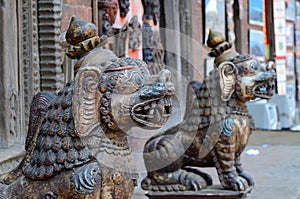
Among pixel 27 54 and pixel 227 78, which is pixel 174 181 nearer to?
pixel 227 78

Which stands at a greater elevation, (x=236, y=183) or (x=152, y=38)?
(x=152, y=38)

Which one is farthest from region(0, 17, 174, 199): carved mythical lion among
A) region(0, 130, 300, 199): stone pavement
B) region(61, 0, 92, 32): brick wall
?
region(61, 0, 92, 32): brick wall

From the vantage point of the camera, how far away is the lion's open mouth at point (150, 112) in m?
2.34

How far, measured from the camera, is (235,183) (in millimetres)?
3723

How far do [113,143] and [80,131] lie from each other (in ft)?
0.48

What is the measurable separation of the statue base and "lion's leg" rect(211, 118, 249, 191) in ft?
0.11

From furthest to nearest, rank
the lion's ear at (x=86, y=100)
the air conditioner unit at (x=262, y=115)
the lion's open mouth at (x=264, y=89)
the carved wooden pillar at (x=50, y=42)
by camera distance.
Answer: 1. the air conditioner unit at (x=262, y=115)
2. the carved wooden pillar at (x=50, y=42)
3. the lion's open mouth at (x=264, y=89)
4. the lion's ear at (x=86, y=100)

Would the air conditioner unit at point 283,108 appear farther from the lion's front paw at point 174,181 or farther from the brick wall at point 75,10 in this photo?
the lion's front paw at point 174,181

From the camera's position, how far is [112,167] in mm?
2332

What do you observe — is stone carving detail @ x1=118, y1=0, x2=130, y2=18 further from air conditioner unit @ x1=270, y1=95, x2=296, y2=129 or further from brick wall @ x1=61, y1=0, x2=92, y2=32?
air conditioner unit @ x1=270, y1=95, x2=296, y2=129

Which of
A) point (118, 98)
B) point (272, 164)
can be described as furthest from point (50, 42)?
point (272, 164)

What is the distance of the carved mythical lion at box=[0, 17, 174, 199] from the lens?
229 centimetres

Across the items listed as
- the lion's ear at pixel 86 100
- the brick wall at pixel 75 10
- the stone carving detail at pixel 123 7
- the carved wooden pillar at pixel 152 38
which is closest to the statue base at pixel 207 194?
the brick wall at pixel 75 10

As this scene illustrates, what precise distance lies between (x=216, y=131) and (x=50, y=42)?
3.92 ft
